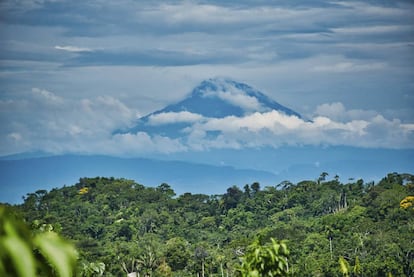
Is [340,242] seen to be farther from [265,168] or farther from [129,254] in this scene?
[265,168]

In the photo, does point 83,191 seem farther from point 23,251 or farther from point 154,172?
point 154,172

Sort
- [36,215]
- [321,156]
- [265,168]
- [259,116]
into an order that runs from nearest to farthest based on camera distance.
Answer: [36,215], [259,116], [321,156], [265,168]

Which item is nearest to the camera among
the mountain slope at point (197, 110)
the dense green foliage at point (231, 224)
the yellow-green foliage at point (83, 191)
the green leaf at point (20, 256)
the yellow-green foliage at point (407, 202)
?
the green leaf at point (20, 256)

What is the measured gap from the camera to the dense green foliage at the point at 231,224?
2395 cm

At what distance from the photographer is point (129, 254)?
2502cm

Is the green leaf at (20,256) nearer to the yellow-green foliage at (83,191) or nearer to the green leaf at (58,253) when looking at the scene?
the green leaf at (58,253)

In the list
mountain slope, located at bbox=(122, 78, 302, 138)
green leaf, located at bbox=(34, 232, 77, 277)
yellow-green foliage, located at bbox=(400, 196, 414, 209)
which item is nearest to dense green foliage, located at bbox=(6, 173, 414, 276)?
yellow-green foliage, located at bbox=(400, 196, 414, 209)

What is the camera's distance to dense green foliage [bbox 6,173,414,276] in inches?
943

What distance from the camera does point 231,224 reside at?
1324 inches

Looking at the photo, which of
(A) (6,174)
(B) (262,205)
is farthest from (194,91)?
(B) (262,205)

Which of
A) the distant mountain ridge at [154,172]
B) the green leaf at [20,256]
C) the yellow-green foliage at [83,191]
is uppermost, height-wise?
the distant mountain ridge at [154,172]

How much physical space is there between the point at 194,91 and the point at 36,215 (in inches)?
3420

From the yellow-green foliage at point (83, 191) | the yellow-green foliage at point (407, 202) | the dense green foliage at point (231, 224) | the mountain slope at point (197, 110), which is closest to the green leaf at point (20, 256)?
the dense green foliage at point (231, 224)

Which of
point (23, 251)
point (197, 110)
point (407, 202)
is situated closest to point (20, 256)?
point (23, 251)
